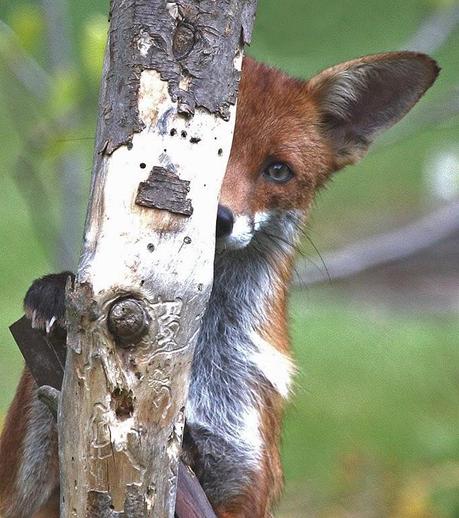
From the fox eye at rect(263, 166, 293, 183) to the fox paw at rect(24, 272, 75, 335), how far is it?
1298mm

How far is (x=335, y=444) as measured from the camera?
35.1 feet

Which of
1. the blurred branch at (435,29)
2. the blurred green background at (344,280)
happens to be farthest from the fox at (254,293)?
the blurred branch at (435,29)

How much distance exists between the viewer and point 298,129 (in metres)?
5.96

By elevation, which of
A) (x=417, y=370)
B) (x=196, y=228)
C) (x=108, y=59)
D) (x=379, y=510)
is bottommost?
(x=379, y=510)

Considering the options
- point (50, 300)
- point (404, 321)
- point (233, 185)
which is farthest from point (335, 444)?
point (50, 300)

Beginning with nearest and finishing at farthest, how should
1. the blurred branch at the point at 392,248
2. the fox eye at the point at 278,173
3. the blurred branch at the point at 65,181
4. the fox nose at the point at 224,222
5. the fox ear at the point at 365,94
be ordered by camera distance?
the fox nose at the point at 224,222
the fox eye at the point at 278,173
the fox ear at the point at 365,94
the blurred branch at the point at 65,181
the blurred branch at the point at 392,248

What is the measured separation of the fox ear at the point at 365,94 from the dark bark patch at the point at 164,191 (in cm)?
232

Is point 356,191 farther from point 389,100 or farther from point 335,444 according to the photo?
point 389,100

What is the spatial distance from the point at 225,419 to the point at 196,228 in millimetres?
1743

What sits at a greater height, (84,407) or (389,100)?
(389,100)

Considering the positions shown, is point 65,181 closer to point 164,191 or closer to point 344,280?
point 344,280

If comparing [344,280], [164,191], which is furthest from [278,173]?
[344,280]

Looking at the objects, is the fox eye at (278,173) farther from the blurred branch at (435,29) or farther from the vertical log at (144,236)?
the blurred branch at (435,29)

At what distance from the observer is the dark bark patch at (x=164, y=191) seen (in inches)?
155
